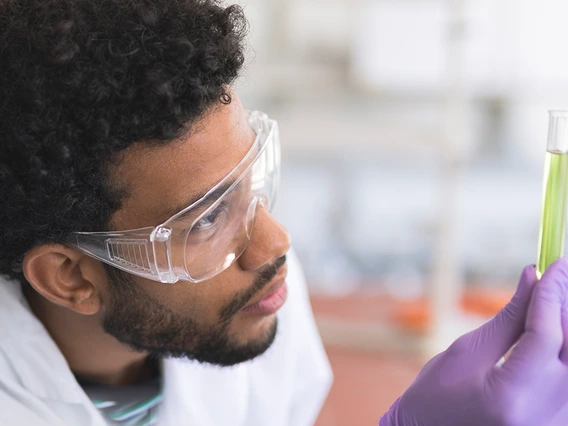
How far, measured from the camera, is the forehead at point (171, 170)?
913 mm

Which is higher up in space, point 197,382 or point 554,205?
point 554,205

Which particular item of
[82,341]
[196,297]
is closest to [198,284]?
[196,297]

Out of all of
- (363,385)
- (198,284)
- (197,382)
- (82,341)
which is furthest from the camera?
(363,385)

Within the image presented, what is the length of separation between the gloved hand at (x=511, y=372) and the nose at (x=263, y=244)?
1.00 ft

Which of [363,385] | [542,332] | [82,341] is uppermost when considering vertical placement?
[542,332]

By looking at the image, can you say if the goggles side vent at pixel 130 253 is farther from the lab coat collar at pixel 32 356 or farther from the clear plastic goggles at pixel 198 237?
the lab coat collar at pixel 32 356

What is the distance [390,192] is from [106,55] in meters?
3.16

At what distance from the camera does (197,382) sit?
1288mm

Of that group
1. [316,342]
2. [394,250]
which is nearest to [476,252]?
[394,250]

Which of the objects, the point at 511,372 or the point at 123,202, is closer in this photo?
the point at 511,372

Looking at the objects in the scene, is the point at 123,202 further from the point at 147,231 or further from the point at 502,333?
the point at 502,333

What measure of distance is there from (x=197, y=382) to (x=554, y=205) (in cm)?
84

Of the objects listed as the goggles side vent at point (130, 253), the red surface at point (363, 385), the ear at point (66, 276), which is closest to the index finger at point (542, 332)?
the goggles side vent at point (130, 253)

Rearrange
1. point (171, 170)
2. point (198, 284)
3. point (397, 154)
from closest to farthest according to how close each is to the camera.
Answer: point (171, 170), point (198, 284), point (397, 154)
